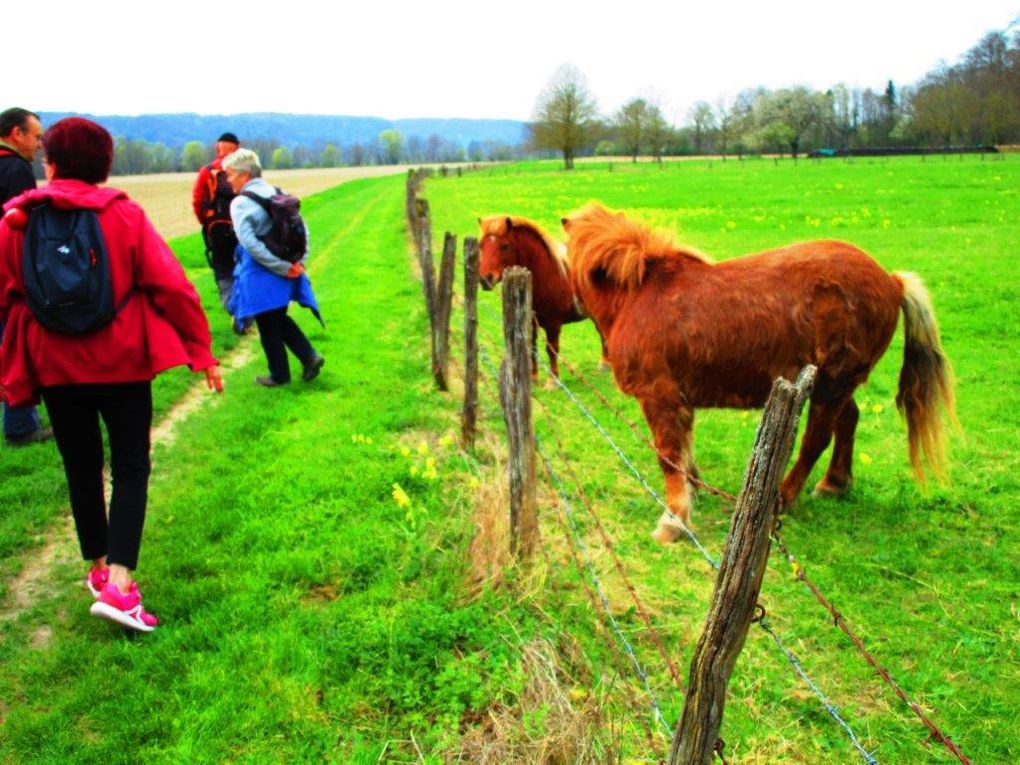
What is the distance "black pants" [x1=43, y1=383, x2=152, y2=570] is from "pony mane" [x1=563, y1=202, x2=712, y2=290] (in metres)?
3.09

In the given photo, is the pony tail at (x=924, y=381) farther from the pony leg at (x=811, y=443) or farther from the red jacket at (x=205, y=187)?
the red jacket at (x=205, y=187)

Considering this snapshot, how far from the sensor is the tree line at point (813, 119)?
67625 mm

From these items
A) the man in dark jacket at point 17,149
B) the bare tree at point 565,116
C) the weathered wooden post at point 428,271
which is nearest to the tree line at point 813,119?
the bare tree at point 565,116

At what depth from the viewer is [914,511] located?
203 inches

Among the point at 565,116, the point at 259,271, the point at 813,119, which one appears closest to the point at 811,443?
the point at 259,271

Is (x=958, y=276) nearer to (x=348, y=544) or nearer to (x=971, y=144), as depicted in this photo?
(x=348, y=544)

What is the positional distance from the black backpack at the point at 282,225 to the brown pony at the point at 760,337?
129 inches

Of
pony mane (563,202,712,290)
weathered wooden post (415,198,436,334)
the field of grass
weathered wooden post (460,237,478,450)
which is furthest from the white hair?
pony mane (563,202,712,290)

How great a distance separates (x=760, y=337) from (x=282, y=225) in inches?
182

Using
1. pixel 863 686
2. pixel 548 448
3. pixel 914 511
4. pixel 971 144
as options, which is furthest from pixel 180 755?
pixel 971 144

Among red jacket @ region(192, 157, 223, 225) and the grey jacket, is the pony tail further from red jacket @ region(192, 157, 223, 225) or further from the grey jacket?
red jacket @ region(192, 157, 223, 225)

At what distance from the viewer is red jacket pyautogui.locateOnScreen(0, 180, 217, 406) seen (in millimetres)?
3432

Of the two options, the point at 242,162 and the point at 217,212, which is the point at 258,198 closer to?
the point at 242,162

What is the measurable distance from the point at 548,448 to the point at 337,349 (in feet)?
13.1
